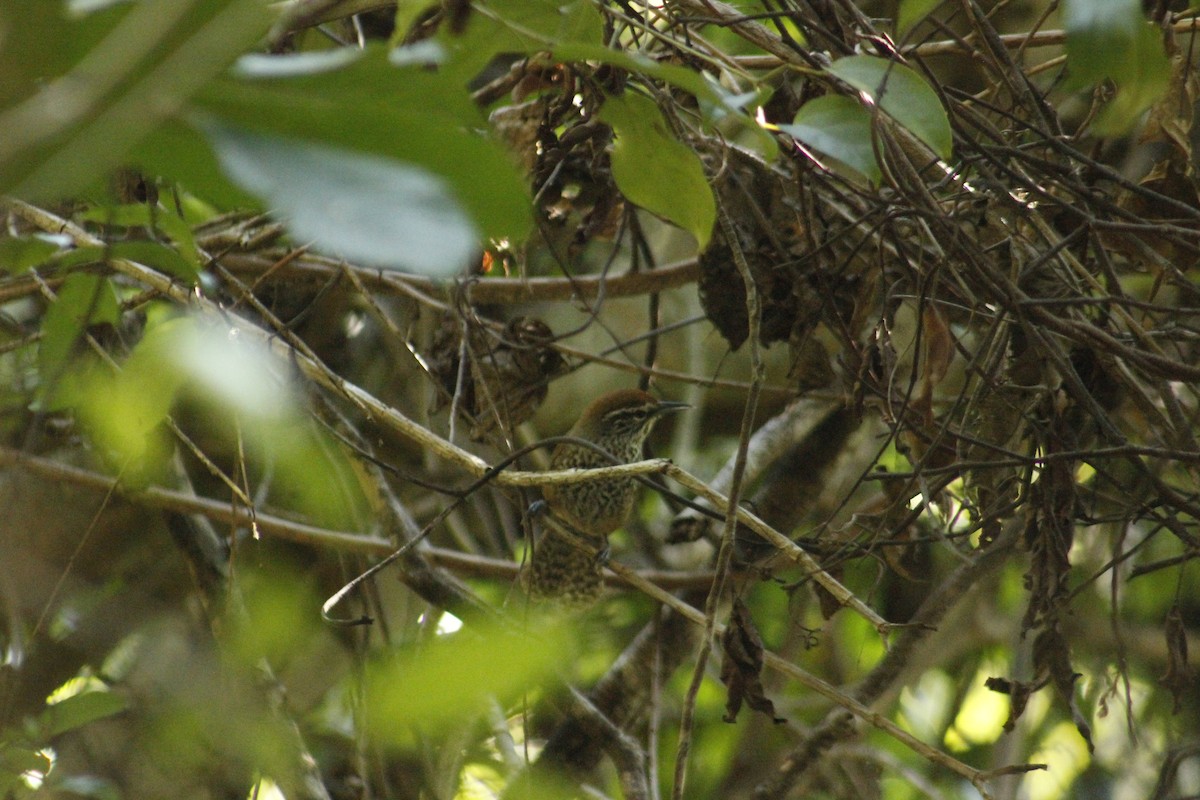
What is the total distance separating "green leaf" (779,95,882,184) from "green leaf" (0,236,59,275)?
90 centimetres

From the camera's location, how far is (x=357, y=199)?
574 millimetres

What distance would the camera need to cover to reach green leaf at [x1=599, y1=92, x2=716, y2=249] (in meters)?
1.47

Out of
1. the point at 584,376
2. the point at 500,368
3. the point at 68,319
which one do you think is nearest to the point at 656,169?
the point at 68,319

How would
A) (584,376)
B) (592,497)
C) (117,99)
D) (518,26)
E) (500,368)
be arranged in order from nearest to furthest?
(117,99), (518,26), (500,368), (592,497), (584,376)

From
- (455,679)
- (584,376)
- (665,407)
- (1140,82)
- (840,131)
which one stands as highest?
(1140,82)

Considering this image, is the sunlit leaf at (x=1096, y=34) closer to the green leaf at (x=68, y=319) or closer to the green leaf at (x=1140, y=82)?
the green leaf at (x=1140, y=82)

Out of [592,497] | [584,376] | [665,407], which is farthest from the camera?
[584,376]

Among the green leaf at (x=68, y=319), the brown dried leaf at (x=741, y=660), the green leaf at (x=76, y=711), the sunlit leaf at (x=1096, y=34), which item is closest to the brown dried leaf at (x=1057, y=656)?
the brown dried leaf at (x=741, y=660)

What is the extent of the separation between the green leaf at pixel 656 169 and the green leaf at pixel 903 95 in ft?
Result: 0.73

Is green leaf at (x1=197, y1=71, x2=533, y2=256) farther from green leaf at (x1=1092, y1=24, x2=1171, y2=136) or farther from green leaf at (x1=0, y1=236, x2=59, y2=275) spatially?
green leaf at (x1=1092, y1=24, x2=1171, y2=136)

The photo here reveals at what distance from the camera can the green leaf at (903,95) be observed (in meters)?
1.36

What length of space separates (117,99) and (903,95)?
1108mm

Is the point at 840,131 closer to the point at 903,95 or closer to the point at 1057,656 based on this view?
the point at 903,95

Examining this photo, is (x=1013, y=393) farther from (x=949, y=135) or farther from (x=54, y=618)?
(x=54, y=618)
